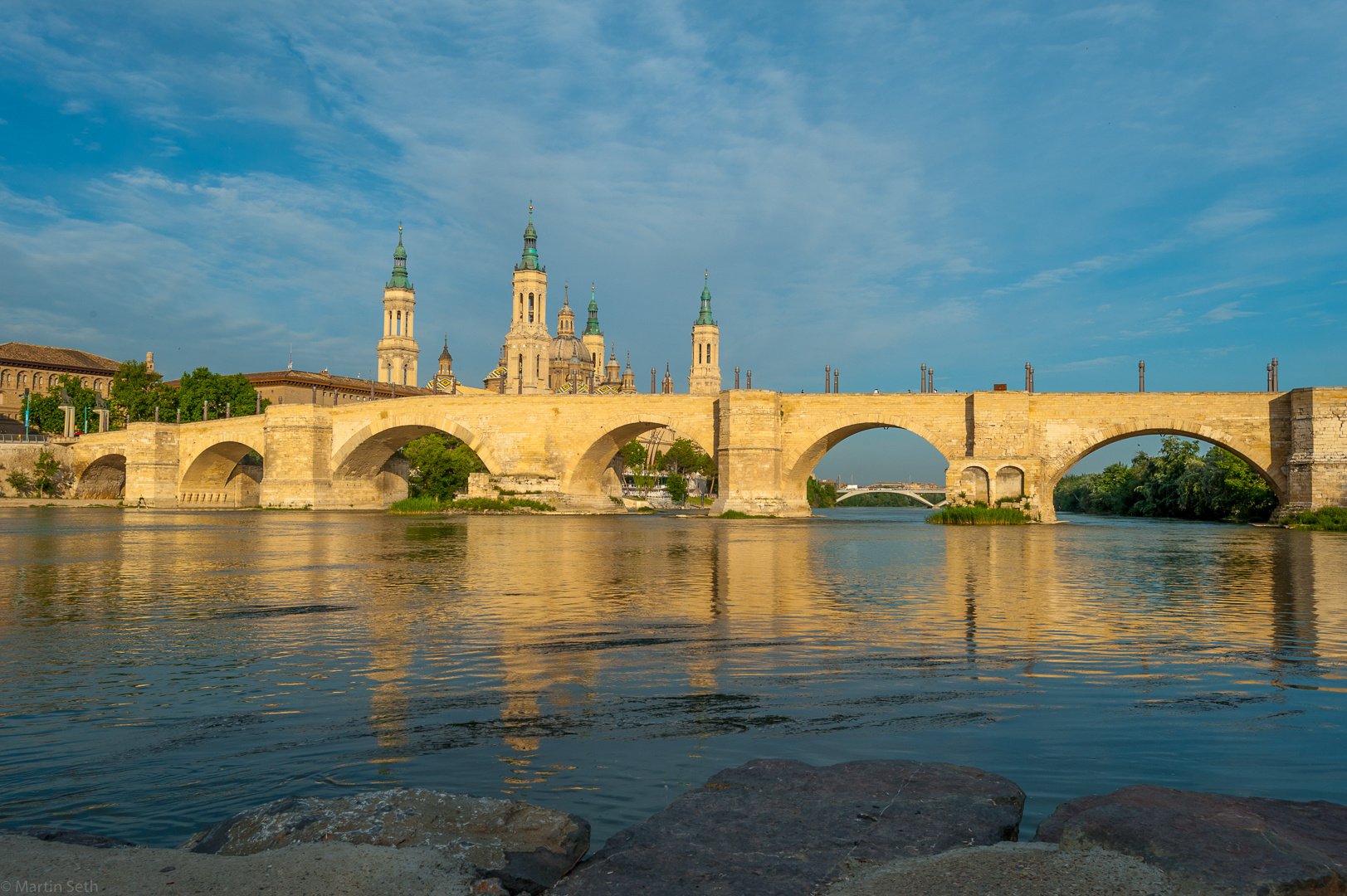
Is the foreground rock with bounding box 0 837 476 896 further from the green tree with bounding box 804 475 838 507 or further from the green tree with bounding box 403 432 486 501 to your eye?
the green tree with bounding box 804 475 838 507

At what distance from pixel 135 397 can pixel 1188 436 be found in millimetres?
63978

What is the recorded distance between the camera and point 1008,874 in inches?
98.0

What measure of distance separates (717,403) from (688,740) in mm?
31736

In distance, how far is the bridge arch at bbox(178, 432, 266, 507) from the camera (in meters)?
48.5

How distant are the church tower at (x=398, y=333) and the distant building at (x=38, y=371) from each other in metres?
27.2

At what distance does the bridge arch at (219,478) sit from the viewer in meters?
48.5

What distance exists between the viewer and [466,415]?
3959 cm

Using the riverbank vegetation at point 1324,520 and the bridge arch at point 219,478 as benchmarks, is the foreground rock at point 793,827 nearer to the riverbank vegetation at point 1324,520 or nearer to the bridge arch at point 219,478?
the riverbank vegetation at point 1324,520

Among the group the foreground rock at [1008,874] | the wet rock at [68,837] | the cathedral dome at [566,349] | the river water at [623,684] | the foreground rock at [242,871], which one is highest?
the cathedral dome at [566,349]

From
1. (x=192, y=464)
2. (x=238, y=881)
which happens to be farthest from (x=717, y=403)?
(x=238, y=881)

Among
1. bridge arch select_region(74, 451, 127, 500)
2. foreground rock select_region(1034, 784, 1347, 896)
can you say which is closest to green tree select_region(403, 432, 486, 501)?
bridge arch select_region(74, 451, 127, 500)

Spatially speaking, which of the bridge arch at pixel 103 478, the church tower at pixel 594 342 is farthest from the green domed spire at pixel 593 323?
the bridge arch at pixel 103 478

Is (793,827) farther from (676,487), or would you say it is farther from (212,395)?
(676,487)

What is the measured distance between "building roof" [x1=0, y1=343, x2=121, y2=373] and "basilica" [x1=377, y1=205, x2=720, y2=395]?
27.2 m
